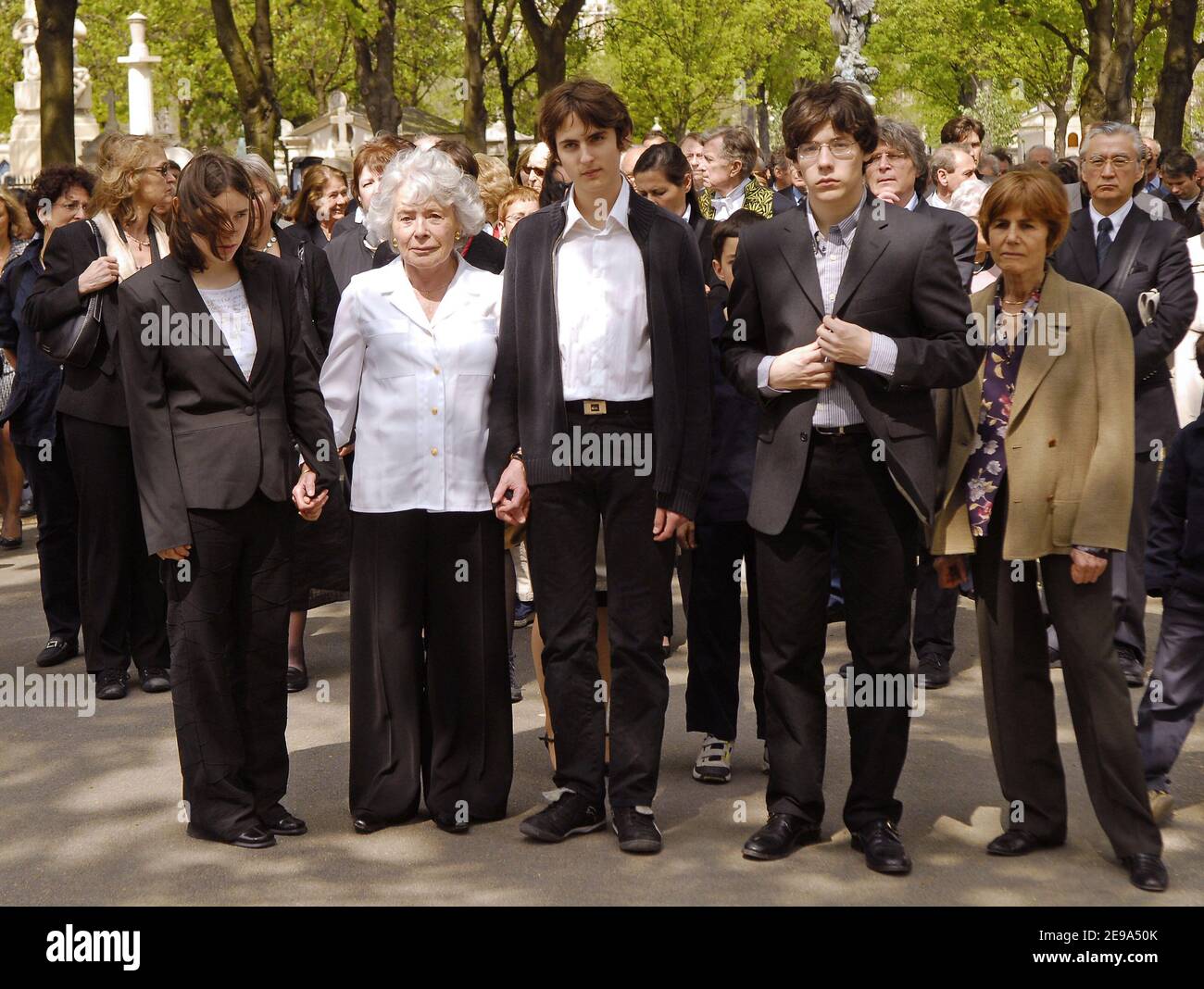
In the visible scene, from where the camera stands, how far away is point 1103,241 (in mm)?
7973

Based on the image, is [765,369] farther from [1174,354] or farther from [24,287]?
[24,287]

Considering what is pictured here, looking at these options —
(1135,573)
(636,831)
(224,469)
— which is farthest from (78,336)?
(1135,573)

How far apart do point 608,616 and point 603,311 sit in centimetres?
108

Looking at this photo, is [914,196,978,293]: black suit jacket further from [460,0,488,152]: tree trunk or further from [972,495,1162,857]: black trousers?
[460,0,488,152]: tree trunk

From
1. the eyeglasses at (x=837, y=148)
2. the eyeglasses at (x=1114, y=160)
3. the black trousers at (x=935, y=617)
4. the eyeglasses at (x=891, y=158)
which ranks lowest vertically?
the black trousers at (x=935, y=617)

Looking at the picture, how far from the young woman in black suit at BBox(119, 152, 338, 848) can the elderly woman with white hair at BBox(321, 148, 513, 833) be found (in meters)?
0.24

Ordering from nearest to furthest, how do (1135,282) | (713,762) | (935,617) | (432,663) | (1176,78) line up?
(432,663)
(713,762)
(1135,282)
(935,617)
(1176,78)

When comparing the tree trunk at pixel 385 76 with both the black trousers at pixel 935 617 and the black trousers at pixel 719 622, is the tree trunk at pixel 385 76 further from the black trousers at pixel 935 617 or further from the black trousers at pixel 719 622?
the black trousers at pixel 719 622

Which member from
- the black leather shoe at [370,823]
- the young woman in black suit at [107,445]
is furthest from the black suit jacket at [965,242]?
the black leather shoe at [370,823]

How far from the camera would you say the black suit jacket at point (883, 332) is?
548 cm

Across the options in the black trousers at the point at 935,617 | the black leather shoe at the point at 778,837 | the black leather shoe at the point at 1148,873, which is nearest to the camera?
the black leather shoe at the point at 1148,873

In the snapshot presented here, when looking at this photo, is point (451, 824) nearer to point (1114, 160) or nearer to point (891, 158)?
point (891, 158)

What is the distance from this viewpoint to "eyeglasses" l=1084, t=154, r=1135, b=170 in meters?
7.92

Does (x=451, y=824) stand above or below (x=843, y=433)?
below
